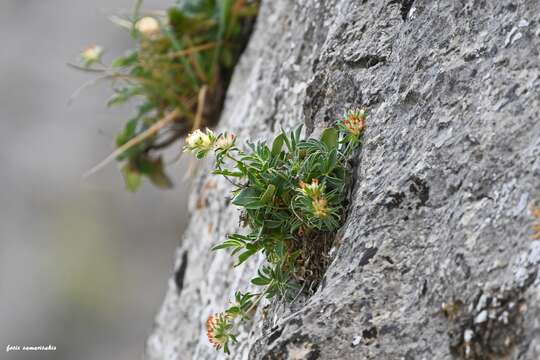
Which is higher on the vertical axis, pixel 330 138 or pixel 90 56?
pixel 90 56

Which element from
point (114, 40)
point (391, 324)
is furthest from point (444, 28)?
point (114, 40)

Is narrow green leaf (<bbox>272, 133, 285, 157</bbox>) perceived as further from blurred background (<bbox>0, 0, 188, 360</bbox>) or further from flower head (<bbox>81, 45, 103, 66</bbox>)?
blurred background (<bbox>0, 0, 188, 360</bbox>)

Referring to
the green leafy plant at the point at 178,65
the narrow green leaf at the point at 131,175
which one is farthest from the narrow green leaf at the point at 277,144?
the narrow green leaf at the point at 131,175

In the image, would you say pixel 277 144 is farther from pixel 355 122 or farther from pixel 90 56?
pixel 90 56

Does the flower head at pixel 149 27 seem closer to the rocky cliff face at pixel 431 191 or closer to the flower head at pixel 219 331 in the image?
the rocky cliff face at pixel 431 191

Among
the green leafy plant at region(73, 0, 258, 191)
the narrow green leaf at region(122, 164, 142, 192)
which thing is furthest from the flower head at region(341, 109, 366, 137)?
the narrow green leaf at region(122, 164, 142, 192)

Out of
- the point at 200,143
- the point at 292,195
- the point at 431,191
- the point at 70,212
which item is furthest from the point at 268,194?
the point at 70,212

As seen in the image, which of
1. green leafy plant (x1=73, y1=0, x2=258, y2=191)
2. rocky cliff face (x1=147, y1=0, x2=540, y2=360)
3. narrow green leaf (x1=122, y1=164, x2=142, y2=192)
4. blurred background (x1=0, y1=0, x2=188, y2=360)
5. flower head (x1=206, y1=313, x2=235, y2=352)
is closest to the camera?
rocky cliff face (x1=147, y1=0, x2=540, y2=360)

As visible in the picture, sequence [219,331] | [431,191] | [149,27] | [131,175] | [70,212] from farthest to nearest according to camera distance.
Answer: [70,212], [131,175], [149,27], [219,331], [431,191]
